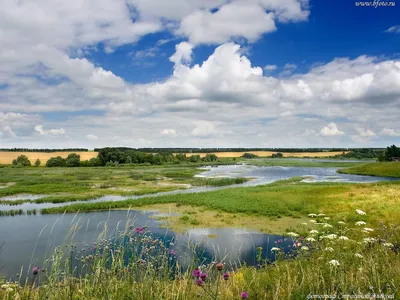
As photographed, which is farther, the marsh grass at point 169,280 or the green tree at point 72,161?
the green tree at point 72,161

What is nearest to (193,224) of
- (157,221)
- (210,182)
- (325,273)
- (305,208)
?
(157,221)

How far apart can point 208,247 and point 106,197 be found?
82.1ft

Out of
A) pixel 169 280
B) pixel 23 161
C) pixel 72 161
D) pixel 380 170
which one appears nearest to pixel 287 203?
pixel 169 280

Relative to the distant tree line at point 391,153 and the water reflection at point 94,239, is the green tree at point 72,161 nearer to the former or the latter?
the water reflection at point 94,239

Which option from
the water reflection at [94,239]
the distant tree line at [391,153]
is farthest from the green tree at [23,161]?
the distant tree line at [391,153]

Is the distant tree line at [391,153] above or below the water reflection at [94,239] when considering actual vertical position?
above

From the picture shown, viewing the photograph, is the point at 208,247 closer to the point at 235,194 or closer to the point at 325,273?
the point at 325,273

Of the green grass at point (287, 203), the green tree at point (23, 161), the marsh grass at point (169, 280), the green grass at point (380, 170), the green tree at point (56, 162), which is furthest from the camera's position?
the green tree at point (56, 162)

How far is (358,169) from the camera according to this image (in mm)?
83625

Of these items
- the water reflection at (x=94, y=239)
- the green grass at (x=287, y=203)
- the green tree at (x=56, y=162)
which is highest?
A: the green tree at (x=56, y=162)

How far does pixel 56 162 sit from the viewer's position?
360 ft

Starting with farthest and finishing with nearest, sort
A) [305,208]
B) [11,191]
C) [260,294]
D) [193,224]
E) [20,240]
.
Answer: [11,191] → [305,208] → [193,224] → [20,240] → [260,294]

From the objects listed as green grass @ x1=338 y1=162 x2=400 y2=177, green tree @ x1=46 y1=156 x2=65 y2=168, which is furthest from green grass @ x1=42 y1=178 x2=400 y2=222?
green tree @ x1=46 y1=156 x2=65 y2=168

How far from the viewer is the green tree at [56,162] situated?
109 m
